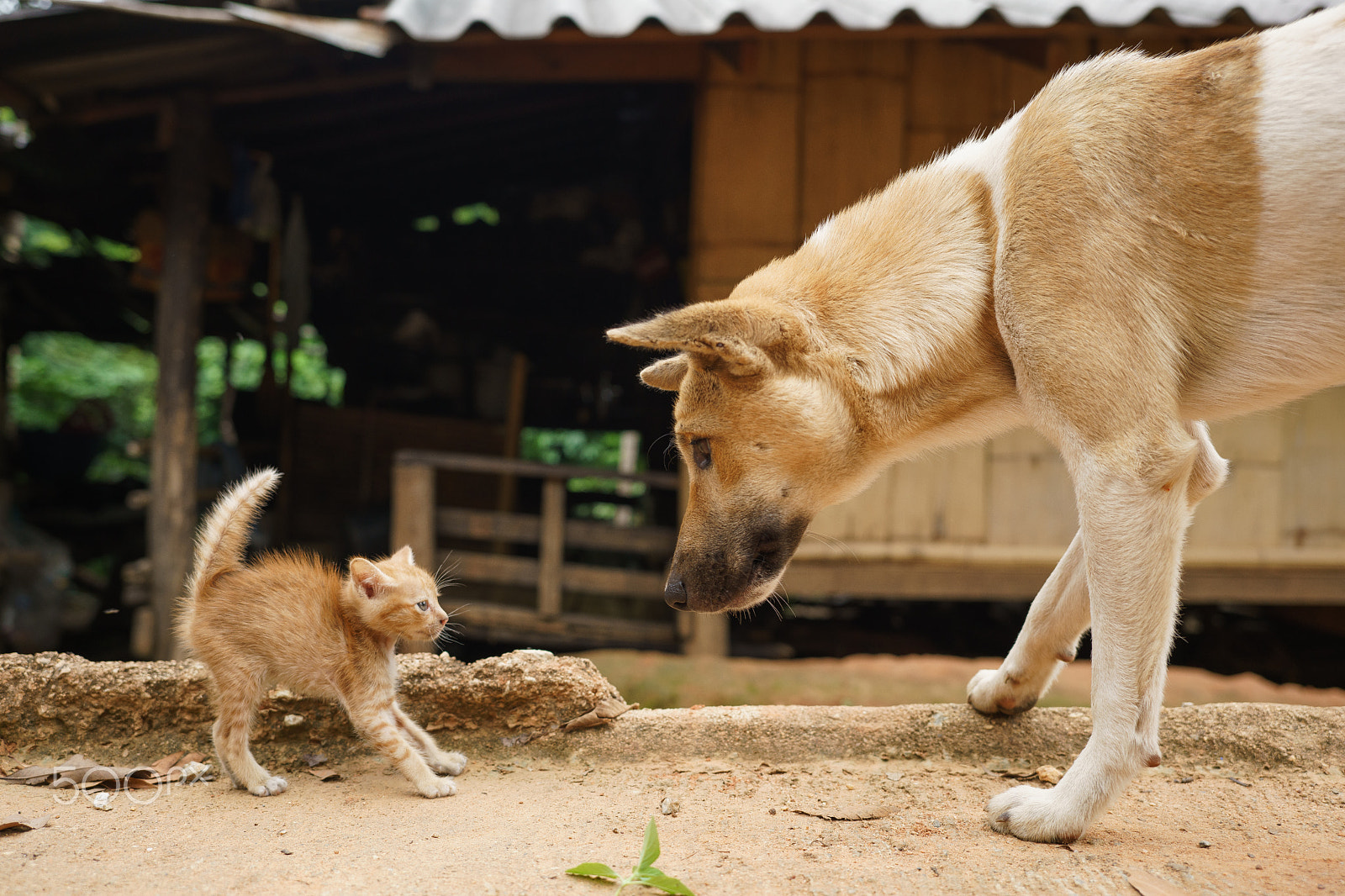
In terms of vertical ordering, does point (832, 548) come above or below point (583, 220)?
below

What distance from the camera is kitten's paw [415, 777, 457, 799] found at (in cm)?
254

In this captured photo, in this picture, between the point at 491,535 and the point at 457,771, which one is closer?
the point at 457,771

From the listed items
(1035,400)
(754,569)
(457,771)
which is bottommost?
(457,771)

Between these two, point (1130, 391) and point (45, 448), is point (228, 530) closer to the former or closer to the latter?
point (1130, 391)

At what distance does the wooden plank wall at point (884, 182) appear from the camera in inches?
236

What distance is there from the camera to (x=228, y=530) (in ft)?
8.96

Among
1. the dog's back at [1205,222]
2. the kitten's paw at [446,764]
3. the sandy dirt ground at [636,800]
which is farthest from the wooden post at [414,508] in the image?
the dog's back at [1205,222]

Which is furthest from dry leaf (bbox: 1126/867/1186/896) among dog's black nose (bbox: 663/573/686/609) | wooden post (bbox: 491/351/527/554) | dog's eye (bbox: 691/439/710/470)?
wooden post (bbox: 491/351/527/554)

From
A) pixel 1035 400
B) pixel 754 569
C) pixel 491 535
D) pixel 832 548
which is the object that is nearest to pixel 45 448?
pixel 491 535

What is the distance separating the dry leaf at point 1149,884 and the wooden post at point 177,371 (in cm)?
628

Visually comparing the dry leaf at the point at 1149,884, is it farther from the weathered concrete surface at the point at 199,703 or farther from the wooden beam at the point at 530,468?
the wooden beam at the point at 530,468

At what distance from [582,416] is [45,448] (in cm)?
622

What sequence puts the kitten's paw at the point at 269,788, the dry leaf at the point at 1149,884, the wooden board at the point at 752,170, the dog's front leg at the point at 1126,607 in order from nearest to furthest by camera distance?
1. the dry leaf at the point at 1149,884
2. the dog's front leg at the point at 1126,607
3. the kitten's paw at the point at 269,788
4. the wooden board at the point at 752,170

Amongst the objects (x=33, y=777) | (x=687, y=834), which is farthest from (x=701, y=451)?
(x=33, y=777)
